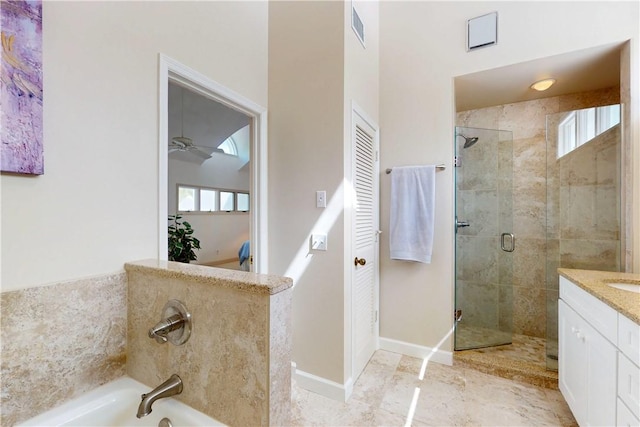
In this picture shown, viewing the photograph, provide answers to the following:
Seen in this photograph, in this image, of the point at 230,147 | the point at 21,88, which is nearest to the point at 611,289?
the point at 21,88

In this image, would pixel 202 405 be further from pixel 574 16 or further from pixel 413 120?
pixel 574 16

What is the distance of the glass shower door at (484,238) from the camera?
244 centimetres

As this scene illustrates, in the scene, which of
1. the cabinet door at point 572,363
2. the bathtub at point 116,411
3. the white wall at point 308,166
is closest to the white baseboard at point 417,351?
the cabinet door at point 572,363

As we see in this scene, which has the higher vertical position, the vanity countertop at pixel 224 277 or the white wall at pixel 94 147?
the white wall at pixel 94 147

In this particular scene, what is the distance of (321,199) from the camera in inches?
72.9

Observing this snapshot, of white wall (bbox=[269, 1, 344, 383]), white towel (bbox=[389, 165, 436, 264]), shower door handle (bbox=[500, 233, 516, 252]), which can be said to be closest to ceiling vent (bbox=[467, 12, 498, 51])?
white towel (bbox=[389, 165, 436, 264])

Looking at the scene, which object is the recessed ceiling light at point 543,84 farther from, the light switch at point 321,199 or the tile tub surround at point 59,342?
the tile tub surround at point 59,342

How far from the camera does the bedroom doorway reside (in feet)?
4.62

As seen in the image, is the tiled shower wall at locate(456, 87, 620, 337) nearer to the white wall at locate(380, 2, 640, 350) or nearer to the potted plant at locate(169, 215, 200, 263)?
the white wall at locate(380, 2, 640, 350)

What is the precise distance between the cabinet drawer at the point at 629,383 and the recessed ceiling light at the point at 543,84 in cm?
212

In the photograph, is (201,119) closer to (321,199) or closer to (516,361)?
(321,199)

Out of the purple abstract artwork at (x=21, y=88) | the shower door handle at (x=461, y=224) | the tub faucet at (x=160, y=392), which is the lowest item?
the tub faucet at (x=160, y=392)

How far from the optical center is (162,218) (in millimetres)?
1307

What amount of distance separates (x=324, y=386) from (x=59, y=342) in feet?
4.85
